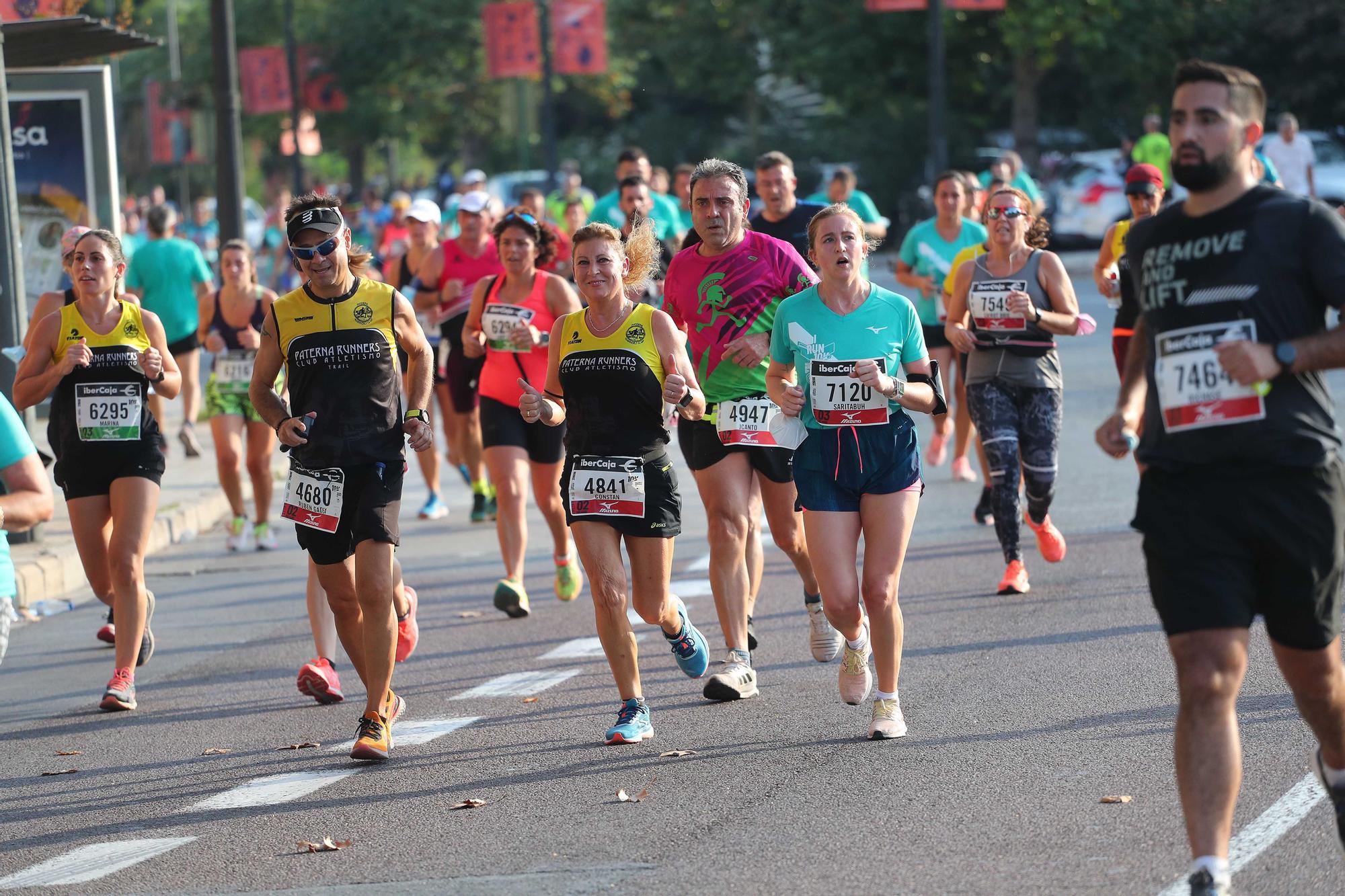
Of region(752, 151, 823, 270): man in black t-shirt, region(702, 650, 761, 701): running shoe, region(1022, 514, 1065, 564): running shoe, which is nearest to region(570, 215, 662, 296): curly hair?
region(702, 650, 761, 701): running shoe

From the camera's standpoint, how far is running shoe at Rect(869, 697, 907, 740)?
6801 millimetres

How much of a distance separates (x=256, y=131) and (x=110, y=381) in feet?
181

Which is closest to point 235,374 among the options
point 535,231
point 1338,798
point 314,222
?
point 535,231

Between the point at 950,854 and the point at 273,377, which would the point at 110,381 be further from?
the point at 950,854

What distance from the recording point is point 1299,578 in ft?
15.1

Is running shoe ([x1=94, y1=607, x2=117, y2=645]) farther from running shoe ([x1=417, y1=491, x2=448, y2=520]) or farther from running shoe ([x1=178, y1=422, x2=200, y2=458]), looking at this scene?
running shoe ([x1=178, y1=422, x2=200, y2=458])

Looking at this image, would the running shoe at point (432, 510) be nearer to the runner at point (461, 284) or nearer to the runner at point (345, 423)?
the runner at point (461, 284)

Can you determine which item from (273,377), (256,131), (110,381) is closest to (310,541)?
(273,377)

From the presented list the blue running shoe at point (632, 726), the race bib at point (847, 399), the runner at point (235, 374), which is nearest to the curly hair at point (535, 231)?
the runner at point (235, 374)

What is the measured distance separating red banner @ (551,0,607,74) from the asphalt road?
96.8 feet

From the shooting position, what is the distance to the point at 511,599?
976 centimetres

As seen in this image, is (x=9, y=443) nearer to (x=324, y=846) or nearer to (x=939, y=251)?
(x=324, y=846)

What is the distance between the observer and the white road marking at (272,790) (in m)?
6.45

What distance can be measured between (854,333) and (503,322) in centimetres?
326
